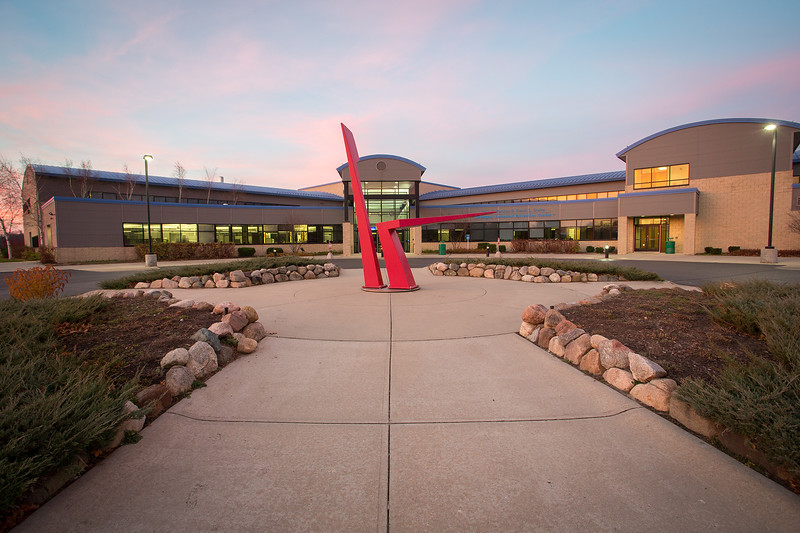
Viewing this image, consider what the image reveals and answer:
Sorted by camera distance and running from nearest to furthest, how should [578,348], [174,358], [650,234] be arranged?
[174,358], [578,348], [650,234]

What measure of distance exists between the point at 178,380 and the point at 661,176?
4034 centimetres

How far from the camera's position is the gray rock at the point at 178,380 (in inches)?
160

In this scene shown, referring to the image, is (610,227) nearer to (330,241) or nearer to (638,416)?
(330,241)

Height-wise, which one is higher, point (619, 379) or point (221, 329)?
point (221, 329)

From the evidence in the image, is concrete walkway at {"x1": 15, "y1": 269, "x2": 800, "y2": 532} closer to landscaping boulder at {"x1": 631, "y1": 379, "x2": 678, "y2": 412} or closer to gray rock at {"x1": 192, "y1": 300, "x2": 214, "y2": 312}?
landscaping boulder at {"x1": 631, "y1": 379, "x2": 678, "y2": 412}

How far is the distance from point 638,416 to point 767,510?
1.24 meters

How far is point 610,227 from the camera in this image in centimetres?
3878

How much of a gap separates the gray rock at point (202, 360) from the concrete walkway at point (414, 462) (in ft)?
0.73

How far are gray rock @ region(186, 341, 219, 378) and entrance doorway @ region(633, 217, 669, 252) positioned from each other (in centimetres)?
3920

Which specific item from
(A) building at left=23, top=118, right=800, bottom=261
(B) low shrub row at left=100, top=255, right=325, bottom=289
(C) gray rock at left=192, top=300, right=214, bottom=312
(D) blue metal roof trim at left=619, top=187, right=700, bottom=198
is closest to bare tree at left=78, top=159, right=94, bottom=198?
(A) building at left=23, top=118, right=800, bottom=261

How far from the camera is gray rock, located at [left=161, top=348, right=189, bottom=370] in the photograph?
437 cm

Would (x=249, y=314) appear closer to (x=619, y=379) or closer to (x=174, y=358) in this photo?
(x=174, y=358)

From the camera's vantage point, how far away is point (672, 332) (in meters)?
5.24

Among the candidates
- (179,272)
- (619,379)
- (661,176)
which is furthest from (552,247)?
(619,379)
